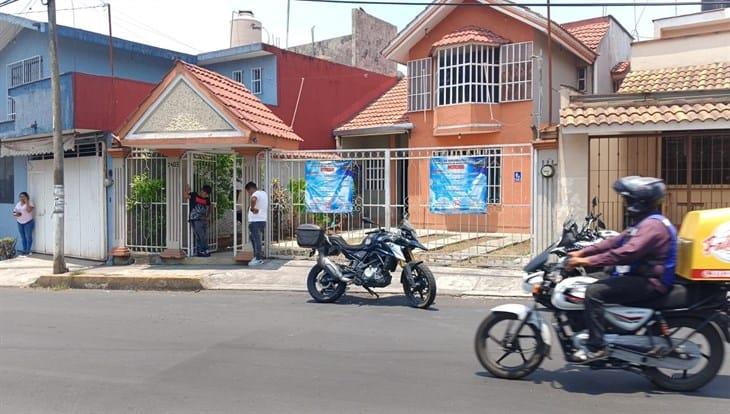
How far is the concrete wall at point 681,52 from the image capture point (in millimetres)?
14609

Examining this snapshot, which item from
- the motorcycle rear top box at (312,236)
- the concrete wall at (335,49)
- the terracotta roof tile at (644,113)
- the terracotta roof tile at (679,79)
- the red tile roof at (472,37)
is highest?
the concrete wall at (335,49)

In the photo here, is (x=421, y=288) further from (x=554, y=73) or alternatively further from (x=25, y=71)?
(x=25, y=71)

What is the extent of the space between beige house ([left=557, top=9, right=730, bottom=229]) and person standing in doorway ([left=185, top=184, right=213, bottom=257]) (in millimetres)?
7050

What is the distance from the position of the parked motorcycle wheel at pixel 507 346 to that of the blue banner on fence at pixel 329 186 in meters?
6.80

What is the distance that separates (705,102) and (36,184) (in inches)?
610

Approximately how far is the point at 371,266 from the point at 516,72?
32.8 ft

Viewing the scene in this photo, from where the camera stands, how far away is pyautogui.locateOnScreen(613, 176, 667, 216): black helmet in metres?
4.99

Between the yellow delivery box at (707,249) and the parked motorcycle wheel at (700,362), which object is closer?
the yellow delivery box at (707,249)

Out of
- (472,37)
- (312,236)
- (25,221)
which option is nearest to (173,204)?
(312,236)

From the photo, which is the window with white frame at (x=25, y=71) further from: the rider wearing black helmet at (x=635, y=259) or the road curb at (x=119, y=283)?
the rider wearing black helmet at (x=635, y=259)

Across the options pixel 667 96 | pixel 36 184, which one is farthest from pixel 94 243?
pixel 667 96

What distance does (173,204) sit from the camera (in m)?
13.2

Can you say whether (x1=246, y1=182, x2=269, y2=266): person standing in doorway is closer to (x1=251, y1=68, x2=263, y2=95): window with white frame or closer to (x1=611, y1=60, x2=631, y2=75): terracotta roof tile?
(x1=251, y1=68, x2=263, y2=95): window with white frame

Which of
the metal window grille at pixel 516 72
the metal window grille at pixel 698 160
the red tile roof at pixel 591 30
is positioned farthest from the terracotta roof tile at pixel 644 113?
the red tile roof at pixel 591 30
